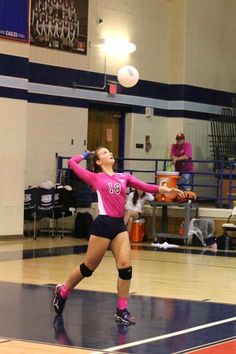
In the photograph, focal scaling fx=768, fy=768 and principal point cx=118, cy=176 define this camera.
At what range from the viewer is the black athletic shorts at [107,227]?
25.4ft

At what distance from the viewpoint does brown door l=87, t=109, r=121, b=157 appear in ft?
65.8

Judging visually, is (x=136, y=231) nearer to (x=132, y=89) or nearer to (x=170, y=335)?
(x=132, y=89)

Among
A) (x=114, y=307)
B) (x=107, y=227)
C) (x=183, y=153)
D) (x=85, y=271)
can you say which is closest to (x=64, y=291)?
(x=85, y=271)

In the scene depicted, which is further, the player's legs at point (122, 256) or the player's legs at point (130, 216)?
the player's legs at point (130, 216)

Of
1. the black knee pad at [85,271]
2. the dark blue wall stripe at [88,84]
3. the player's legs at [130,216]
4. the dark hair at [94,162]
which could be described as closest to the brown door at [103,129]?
the dark blue wall stripe at [88,84]

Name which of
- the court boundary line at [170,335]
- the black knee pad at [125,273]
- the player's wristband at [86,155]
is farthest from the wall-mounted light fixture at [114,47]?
the court boundary line at [170,335]

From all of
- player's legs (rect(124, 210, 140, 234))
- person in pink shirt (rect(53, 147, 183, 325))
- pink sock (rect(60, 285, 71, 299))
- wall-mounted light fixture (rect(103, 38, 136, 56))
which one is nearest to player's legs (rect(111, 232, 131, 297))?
person in pink shirt (rect(53, 147, 183, 325))

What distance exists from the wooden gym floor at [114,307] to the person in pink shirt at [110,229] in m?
0.37

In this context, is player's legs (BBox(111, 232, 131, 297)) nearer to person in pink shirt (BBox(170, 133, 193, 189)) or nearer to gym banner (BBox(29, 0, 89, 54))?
person in pink shirt (BBox(170, 133, 193, 189))

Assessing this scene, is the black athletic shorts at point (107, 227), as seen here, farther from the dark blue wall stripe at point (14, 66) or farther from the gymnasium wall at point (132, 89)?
the dark blue wall stripe at point (14, 66)

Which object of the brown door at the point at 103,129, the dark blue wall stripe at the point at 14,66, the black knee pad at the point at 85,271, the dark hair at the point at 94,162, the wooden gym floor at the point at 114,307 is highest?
the dark blue wall stripe at the point at 14,66

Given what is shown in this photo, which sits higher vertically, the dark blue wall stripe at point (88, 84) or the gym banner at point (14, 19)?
the gym banner at point (14, 19)

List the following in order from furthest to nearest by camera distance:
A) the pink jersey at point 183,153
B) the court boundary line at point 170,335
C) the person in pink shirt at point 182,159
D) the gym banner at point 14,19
→ the pink jersey at point 183,153, the person in pink shirt at point 182,159, the gym banner at point 14,19, the court boundary line at point 170,335

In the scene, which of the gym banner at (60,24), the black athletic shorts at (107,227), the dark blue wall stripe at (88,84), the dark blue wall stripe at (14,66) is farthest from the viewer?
the gym banner at (60,24)
